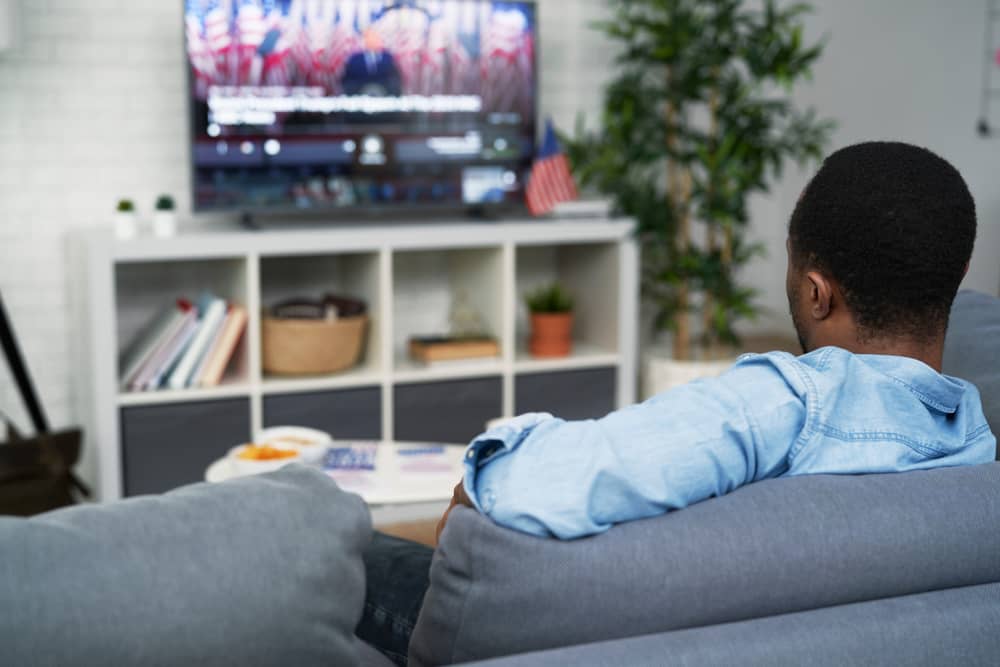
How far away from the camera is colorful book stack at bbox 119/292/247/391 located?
3.08 metres

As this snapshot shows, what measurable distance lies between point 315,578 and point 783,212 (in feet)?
13.4

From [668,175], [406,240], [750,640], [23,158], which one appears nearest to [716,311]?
[668,175]

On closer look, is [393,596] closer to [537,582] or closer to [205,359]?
[537,582]

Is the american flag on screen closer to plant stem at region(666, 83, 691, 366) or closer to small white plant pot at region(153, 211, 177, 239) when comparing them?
plant stem at region(666, 83, 691, 366)

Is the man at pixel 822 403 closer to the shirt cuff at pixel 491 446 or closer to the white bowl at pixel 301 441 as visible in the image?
the shirt cuff at pixel 491 446

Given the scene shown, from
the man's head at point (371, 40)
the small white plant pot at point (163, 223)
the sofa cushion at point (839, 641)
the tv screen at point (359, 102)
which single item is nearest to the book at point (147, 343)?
the small white plant pot at point (163, 223)

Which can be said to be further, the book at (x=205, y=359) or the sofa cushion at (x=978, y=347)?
the book at (x=205, y=359)

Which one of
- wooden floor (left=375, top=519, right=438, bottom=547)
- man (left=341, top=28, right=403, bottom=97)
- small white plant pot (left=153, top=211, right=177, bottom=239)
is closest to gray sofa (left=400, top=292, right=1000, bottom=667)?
wooden floor (left=375, top=519, right=438, bottom=547)

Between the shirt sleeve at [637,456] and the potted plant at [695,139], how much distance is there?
2.66m

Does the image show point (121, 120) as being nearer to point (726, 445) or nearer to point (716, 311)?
point (716, 311)

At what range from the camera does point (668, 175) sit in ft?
13.4

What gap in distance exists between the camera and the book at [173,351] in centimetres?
309

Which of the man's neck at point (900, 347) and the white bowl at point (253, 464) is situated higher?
the man's neck at point (900, 347)

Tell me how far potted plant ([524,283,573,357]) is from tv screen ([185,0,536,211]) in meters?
0.35
